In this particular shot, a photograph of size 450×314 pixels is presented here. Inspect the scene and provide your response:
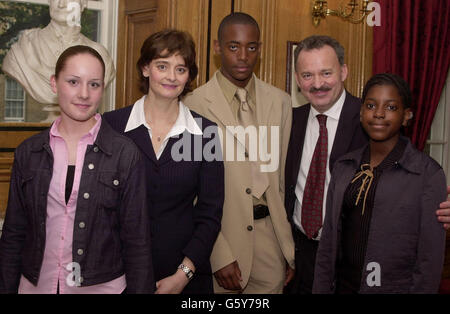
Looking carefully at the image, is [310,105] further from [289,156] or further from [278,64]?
[278,64]

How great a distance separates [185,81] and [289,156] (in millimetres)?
681

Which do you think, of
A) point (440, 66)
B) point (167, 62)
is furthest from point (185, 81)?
point (440, 66)

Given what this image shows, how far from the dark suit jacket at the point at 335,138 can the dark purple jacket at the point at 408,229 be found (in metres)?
0.34

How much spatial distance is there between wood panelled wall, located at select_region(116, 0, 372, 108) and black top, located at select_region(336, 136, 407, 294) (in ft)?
4.89

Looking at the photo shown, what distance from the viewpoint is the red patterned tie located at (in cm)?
248

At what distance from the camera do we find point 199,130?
2.31m

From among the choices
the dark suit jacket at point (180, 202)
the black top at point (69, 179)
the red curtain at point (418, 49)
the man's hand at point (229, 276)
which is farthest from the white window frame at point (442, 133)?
the black top at point (69, 179)

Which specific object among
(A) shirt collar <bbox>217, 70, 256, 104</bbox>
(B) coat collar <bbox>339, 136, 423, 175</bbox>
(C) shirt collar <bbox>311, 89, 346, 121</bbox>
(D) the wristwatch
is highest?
(A) shirt collar <bbox>217, 70, 256, 104</bbox>

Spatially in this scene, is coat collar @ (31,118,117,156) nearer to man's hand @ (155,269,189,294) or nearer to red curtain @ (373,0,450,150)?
man's hand @ (155,269,189,294)

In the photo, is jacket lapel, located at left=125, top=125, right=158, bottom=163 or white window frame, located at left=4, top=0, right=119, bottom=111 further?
white window frame, located at left=4, top=0, right=119, bottom=111

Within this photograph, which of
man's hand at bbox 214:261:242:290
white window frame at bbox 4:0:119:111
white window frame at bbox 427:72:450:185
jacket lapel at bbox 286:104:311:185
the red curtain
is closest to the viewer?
man's hand at bbox 214:261:242:290

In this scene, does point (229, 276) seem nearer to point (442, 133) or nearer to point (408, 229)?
point (408, 229)

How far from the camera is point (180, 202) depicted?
7.39ft

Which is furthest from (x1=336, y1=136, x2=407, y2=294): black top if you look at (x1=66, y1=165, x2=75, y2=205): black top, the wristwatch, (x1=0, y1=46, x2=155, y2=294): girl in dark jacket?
(x1=66, y1=165, x2=75, y2=205): black top
